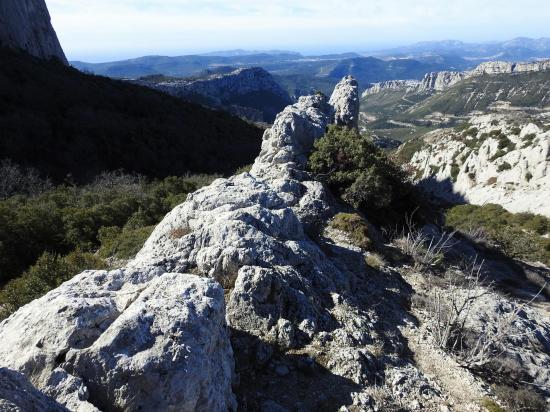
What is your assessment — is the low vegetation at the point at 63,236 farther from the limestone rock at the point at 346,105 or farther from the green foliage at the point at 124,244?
the limestone rock at the point at 346,105

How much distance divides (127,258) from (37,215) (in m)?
Answer: 7.56

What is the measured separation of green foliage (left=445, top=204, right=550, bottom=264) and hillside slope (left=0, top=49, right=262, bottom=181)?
26.7 metres

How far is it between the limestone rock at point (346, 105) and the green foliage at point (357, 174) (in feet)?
65.8

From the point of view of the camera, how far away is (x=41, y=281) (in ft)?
38.6

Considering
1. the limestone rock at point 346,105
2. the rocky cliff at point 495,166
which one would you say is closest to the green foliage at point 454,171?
the rocky cliff at point 495,166

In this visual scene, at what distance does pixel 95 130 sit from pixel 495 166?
51054 millimetres

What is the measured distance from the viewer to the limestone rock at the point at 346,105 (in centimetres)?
4377

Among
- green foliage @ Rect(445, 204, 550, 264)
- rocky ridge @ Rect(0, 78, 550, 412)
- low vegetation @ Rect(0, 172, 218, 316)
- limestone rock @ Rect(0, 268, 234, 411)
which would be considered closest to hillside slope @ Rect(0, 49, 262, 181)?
low vegetation @ Rect(0, 172, 218, 316)

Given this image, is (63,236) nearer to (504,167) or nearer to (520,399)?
(520,399)

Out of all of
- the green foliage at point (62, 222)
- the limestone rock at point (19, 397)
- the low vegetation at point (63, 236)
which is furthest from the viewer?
the green foliage at point (62, 222)

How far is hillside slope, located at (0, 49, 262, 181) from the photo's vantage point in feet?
138

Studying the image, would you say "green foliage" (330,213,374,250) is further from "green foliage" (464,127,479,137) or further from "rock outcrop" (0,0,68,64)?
"rock outcrop" (0,0,68,64)

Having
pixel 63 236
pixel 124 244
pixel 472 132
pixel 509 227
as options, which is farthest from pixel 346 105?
pixel 124 244

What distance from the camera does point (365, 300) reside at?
11539 millimetres
